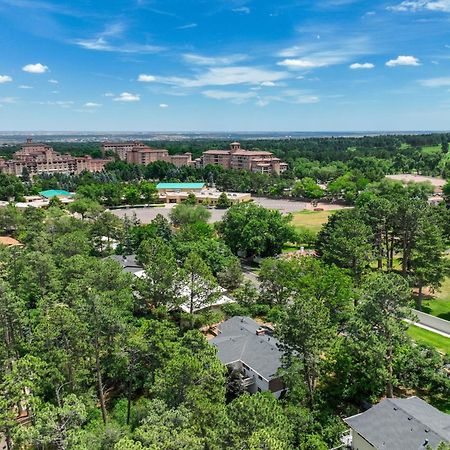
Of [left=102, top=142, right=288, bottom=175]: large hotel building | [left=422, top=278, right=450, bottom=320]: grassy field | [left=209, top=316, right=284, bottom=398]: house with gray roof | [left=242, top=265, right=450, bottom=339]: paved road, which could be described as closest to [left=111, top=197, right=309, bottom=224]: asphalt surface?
[left=102, top=142, right=288, bottom=175]: large hotel building

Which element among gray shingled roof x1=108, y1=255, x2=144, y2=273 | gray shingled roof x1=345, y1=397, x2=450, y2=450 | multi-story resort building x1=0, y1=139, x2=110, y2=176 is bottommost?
gray shingled roof x1=108, y1=255, x2=144, y2=273

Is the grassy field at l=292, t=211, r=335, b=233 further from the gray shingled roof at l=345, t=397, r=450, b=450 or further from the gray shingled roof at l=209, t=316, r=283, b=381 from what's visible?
the gray shingled roof at l=345, t=397, r=450, b=450

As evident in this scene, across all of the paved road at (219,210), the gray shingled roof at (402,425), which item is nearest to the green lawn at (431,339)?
the gray shingled roof at (402,425)

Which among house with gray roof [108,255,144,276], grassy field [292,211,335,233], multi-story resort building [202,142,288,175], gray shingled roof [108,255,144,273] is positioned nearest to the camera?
house with gray roof [108,255,144,276]

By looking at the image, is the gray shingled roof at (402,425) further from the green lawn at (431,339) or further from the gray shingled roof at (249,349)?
the green lawn at (431,339)

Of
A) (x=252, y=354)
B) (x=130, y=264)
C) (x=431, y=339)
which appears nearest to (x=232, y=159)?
(x=130, y=264)
